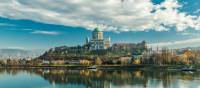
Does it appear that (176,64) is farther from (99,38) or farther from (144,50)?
(99,38)

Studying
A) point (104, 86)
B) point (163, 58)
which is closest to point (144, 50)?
point (163, 58)

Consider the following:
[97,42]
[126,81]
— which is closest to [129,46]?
[97,42]

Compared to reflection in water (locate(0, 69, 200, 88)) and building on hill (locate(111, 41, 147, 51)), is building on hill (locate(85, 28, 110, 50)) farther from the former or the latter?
reflection in water (locate(0, 69, 200, 88))

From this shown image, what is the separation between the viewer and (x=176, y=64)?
82812mm

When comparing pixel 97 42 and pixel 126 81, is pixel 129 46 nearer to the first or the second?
pixel 97 42

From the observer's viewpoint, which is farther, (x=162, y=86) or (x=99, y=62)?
(x=99, y=62)

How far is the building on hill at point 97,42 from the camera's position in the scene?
146 m

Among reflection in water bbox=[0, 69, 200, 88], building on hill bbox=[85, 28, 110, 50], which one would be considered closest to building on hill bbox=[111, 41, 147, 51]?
building on hill bbox=[85, 28, 110, 50]

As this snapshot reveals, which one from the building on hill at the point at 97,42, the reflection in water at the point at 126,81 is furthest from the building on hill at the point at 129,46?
the reflection in water at the point at 126,81

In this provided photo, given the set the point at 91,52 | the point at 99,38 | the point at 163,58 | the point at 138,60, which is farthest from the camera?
the point at 99,38

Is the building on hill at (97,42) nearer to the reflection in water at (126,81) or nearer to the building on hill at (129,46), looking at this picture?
the building on hill at (129,46)

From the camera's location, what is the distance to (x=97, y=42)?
148 m

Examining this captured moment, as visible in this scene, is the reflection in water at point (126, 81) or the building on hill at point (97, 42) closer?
the reflection in water at point (126, 81)

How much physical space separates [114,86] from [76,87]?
419cm
